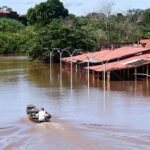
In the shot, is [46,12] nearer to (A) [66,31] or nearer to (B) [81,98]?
(A) [66,31]

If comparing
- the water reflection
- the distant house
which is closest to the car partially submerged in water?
the water reflection

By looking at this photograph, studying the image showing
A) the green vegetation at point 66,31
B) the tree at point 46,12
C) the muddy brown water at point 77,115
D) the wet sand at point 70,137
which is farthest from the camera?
the tree at point 46,12

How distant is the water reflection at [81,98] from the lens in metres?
28.8

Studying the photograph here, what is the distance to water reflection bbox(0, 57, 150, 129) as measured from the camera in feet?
94.6

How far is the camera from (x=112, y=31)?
85.8 m

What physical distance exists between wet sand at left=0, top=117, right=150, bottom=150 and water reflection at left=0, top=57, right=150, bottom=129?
6.66 feet

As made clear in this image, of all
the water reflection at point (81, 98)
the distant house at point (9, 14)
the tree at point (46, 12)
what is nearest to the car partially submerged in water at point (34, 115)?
the water reflection at point (81, 98)

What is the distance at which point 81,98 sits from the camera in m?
36.5

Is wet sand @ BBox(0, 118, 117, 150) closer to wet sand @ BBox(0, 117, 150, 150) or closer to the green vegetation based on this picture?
wet sand @ BBox(0, 117, 150, 150)

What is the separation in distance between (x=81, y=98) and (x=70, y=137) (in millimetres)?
13954

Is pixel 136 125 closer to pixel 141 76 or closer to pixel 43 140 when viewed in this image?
pixel 43 140

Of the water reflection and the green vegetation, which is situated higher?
the green vegetation

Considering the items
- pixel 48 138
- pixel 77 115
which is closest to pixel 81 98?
pixel 77 115

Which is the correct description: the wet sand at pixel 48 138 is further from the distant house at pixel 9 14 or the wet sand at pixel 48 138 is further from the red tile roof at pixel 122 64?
the distant house at pixel 9 14
